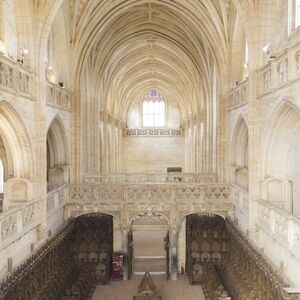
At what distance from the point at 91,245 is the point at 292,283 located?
11.7m

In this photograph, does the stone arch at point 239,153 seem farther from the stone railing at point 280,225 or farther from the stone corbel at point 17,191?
the stone corbel at point 17,191

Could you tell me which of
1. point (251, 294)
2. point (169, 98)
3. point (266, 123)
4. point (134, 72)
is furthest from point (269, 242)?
point (169, 98)

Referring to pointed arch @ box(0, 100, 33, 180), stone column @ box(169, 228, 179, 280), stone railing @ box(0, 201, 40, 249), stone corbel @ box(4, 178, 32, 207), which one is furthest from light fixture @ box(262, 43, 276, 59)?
stone railing @ box(0, 201, 40, 249)

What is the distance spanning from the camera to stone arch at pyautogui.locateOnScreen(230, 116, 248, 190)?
20663 millimetres

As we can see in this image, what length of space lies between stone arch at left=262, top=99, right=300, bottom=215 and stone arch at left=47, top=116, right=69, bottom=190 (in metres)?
9.54

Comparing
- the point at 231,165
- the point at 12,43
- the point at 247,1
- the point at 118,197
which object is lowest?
the point at 118,197

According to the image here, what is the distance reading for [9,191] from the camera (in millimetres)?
15922

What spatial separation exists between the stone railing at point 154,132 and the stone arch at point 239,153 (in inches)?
1037

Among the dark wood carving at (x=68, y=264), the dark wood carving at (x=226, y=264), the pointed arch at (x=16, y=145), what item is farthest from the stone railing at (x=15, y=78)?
the dark wood carving at (x=226, y=264)

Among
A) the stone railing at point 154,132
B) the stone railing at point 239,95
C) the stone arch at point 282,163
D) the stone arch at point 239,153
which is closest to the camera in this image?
the stone arch at point 282,163

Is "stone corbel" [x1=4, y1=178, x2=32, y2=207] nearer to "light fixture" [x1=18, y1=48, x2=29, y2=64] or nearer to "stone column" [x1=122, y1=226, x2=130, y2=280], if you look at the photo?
"light fixture" [x1=18, y1=48, x2=29, y2=64]

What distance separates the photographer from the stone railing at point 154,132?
158 ft

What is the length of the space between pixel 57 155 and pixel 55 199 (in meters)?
3.88

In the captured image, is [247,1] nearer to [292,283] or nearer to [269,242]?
[269,242]
